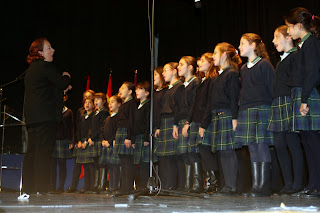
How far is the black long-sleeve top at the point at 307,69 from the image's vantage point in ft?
9.56

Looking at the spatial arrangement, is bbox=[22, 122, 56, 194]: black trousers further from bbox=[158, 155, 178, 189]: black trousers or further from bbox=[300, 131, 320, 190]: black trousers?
bbox=[300, 131, 320, 190]: black trousers

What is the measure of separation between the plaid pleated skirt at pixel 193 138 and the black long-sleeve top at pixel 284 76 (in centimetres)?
85

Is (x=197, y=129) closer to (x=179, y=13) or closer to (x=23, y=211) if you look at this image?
(x=23, y=211)

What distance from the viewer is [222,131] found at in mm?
3420

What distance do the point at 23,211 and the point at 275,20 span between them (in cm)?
400

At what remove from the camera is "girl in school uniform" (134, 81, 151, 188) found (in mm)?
4551

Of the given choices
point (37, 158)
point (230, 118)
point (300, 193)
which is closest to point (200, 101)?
point (230, 118)

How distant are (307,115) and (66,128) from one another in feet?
11.7

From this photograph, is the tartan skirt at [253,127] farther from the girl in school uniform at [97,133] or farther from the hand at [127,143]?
the girl in school uniform at [97,133]

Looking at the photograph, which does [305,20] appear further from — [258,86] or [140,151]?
[140,151]

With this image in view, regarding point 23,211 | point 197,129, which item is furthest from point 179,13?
point 23,211

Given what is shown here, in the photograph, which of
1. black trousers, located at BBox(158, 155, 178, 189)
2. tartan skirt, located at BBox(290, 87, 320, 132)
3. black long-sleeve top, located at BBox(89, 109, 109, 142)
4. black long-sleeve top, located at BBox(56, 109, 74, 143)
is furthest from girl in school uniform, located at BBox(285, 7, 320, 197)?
black long-sleeve top, located at BBox(56, 109, 74, 143)

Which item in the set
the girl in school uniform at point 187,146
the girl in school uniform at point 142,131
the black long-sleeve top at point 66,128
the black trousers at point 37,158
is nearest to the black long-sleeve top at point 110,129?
the girl in school uniform at point 142,131

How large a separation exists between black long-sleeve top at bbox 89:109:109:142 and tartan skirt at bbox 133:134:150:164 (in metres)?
0.90
